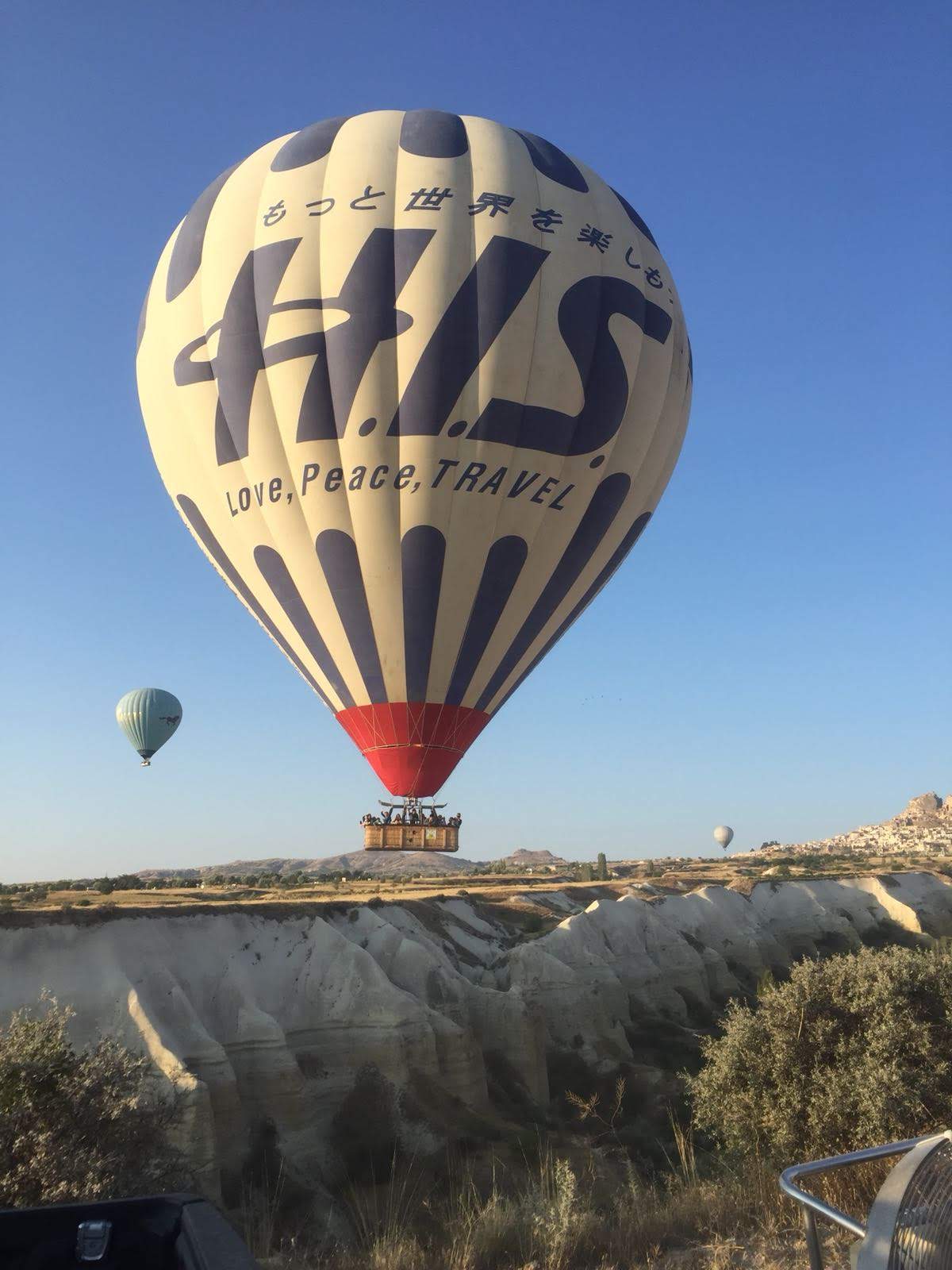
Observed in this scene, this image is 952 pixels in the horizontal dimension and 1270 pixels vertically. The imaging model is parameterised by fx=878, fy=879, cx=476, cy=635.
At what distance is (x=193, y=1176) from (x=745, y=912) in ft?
142

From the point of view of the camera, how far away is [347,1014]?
2642 cm

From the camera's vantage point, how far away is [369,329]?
89.0ft

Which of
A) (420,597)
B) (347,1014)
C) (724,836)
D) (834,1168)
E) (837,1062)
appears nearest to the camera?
(834,1168)

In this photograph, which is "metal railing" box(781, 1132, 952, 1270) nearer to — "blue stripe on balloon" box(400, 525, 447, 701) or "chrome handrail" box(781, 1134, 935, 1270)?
"chrome handrail" box(781, 1134, 935, 1270)

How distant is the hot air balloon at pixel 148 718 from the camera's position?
68938 millimetres

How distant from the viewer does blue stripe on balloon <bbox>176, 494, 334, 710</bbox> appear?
31.6m

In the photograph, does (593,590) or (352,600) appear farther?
(593,590)

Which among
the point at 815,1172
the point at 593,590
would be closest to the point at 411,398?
the point at 593,590

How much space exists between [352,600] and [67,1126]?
18.5 metres

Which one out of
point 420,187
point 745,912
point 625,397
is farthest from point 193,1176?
point 745,912

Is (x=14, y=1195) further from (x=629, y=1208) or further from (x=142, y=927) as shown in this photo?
(x=142, y=927)

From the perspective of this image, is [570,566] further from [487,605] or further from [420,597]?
[420,597]

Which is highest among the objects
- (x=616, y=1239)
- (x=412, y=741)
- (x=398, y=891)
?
(x=412, y=741)

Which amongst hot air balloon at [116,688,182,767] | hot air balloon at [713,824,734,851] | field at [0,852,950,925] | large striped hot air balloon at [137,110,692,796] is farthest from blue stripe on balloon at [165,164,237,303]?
hot air balloon at [713,824,734,851]
